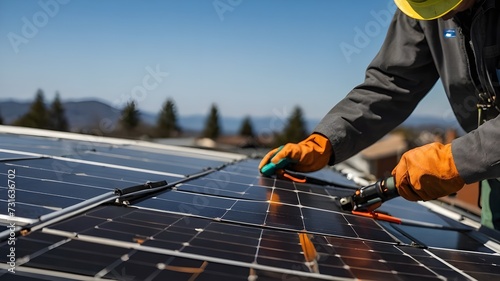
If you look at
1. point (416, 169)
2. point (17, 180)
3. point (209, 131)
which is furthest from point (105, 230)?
point (209, 131)

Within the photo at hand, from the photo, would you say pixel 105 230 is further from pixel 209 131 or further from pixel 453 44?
pixel 209 131

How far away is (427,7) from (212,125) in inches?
3140

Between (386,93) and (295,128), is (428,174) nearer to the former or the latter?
(386,93)

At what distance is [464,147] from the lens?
2.88m

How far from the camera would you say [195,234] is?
1.99 meters

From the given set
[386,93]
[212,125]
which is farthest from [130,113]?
[212,125]

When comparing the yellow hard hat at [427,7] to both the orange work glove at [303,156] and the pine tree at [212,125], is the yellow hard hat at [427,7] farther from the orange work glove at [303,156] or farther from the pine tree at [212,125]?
the pine tree at [212,125]

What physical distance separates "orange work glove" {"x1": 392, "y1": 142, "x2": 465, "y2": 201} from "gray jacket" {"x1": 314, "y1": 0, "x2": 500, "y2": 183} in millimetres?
874

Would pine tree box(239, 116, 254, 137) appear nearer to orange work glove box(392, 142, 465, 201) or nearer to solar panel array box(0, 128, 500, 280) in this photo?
solar panel array box(0, 128, 500, 280)

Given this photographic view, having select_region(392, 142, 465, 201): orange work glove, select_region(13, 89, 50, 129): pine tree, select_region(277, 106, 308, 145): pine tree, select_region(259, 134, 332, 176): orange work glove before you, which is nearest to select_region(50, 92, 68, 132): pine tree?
select_region(13, 89, 50, 129): pine tree

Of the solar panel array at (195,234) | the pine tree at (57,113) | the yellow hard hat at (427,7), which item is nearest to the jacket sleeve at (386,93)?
the yellow hard hat at (427,7)

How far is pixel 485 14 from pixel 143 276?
3041 millimetres

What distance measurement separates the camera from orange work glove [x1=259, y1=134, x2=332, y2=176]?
406 centimetres

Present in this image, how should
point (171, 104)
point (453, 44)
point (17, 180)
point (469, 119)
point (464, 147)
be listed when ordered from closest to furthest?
point (17, 180), point (464, 147), point (453, 44), point (469, 119), point (171, 104)
